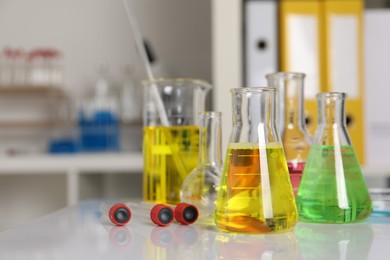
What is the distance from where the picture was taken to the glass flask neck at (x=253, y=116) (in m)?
0.59

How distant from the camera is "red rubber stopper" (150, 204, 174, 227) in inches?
25.3

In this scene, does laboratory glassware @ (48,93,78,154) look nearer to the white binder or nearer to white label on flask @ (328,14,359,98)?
the white binder

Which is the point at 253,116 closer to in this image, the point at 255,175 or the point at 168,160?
the point at 255,175

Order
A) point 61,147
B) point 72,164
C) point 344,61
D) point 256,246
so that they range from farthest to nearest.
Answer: point 61,147
point 72,164
point 344,61
point 256,246

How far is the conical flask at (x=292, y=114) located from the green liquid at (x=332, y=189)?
3.3 inches

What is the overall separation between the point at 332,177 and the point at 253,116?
0.40 ft

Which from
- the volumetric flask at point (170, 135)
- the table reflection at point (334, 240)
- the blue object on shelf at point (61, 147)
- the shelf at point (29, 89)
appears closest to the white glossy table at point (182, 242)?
the table reflection at point (334, 240)

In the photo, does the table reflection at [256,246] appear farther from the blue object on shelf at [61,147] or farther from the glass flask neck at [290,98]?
the blue object on shelf at [61,147]

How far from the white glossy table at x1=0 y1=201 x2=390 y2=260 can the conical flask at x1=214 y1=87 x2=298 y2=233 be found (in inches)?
0.6

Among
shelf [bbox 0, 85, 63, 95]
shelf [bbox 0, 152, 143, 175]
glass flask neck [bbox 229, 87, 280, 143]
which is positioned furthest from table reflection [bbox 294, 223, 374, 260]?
shelf [bbox 0, 85, 63, 95]

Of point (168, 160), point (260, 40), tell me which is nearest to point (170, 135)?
point (168, 160)

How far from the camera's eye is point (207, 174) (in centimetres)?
69

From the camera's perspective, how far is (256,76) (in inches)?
65.1

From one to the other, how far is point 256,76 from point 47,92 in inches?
35.8
